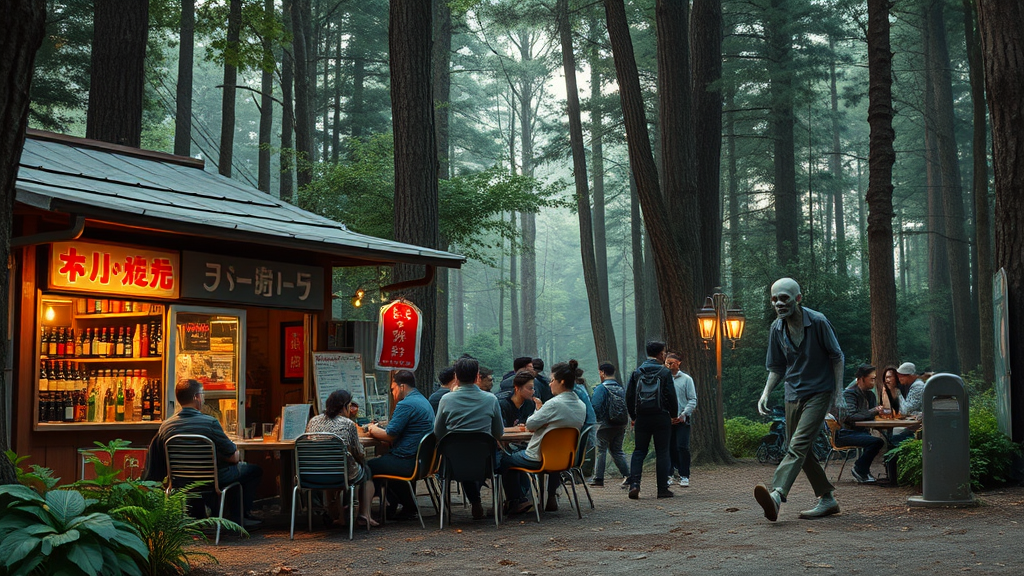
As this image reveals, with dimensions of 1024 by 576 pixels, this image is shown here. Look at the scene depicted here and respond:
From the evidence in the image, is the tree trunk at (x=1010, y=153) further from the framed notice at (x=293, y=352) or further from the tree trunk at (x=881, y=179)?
the framed notice at (x=293, y=352)

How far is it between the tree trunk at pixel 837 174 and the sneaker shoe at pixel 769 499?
58.5ft

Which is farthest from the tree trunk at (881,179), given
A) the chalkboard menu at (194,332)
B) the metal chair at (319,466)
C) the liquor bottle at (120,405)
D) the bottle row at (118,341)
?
the liquor bottle at (120,405)

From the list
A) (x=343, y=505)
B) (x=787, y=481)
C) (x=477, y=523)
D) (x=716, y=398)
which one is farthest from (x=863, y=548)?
(x=716, y=398)

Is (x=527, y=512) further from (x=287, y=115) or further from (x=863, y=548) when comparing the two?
(x=287, y=115)

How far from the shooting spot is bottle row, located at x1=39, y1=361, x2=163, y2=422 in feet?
30.1

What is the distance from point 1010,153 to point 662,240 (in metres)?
5.64

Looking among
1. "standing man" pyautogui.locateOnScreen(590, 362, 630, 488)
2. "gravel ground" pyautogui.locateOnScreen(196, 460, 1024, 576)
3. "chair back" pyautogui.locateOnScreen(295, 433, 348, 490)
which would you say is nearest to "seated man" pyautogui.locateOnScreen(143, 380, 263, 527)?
"chair back" pyautogui.locateOnScreen(295, 433, 348, 490)

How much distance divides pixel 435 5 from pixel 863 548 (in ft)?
83.1

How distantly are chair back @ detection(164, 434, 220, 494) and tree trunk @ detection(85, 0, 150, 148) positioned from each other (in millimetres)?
7656

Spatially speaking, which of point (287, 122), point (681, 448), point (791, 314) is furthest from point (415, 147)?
point (287, 122)

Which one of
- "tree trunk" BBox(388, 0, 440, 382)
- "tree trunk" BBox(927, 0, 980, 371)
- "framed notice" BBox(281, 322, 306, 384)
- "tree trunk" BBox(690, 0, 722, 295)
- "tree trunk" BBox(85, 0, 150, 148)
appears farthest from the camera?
"tree trunk" BBox(927, 0, 980, 371)

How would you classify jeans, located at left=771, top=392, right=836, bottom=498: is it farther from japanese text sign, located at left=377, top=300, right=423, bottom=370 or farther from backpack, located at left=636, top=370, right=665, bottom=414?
japanese text sign, located at left=377, top=300, right=423, bottom=370

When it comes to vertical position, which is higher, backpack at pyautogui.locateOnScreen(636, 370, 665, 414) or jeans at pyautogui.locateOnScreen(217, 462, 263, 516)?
backpack at pyautogui.locateOnScreen(636, 370, 665, 414)

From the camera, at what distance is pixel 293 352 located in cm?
1152
